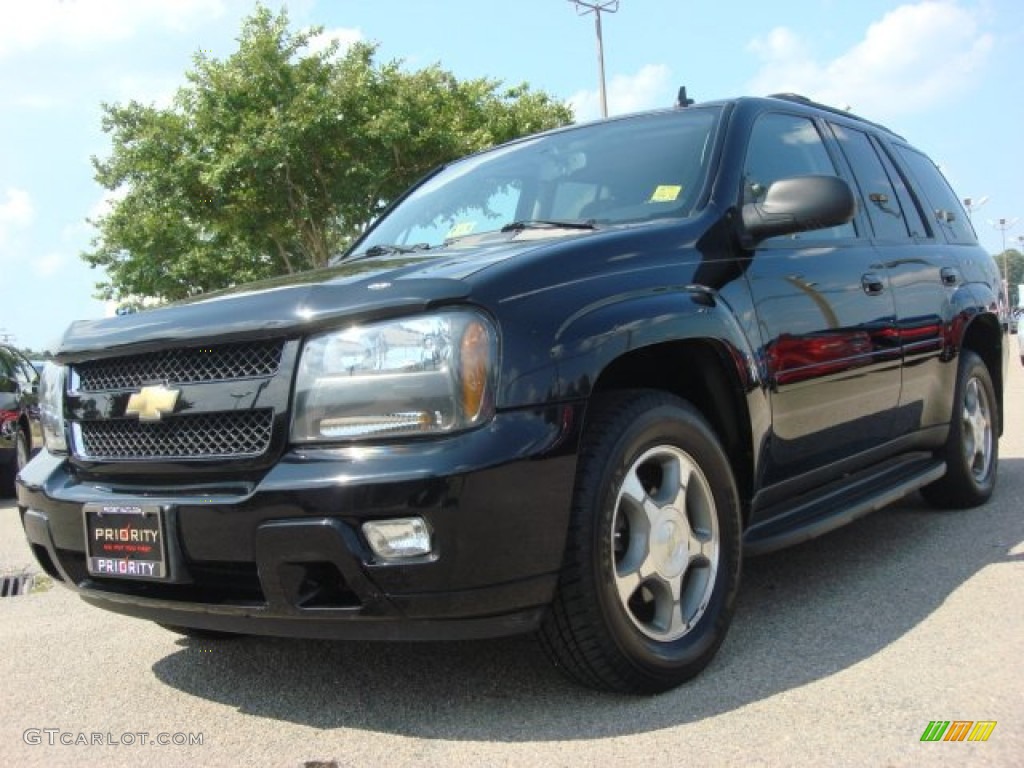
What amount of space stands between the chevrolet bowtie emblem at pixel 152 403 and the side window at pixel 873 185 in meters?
3.02

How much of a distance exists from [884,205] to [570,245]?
2.40 m

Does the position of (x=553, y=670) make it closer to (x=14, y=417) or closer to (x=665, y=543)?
(x=665, y=543)

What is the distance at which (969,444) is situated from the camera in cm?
502

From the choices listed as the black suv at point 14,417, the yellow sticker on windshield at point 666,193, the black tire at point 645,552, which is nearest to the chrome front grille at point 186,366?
the black tire at point 645,552

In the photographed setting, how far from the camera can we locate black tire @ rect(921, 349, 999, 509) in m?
4.88

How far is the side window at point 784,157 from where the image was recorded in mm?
3590

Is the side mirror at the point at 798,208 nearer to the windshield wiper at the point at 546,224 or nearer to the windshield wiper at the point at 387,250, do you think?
the windshield wiper at the point at 546,224

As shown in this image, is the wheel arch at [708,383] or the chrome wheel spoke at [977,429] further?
the chrome wheel spoke at [977,429]

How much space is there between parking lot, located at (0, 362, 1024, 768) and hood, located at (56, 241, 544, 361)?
1051 mm

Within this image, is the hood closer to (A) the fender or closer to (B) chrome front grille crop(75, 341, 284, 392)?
(B) chrome front grille crop(75, 341, 284, 392)

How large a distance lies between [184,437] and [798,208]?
202 centimetres

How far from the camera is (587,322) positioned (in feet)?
8.46

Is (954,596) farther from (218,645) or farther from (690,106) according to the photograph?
(218,645)

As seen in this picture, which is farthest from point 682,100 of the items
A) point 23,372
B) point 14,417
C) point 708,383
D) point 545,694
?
point 23,372
